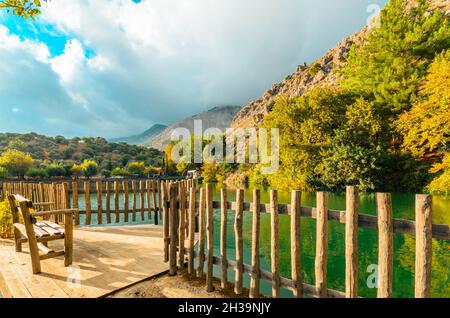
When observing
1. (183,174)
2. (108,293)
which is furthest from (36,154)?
(108,293)

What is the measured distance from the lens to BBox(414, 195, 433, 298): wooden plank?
2549 millimetres

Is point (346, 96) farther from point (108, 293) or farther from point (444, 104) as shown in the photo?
point (108, 293)

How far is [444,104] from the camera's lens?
17.8 metres

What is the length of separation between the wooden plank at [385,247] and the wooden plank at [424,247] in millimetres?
242

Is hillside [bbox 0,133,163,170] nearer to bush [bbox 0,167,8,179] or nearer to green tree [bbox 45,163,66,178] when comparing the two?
green tree [bbox 45,163,66,178]

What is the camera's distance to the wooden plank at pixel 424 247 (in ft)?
8.36

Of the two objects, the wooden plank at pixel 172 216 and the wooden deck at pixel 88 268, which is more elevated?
the wooden plank at pixel 172 216

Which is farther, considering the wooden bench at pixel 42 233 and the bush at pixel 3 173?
the bush at pixel 3 173

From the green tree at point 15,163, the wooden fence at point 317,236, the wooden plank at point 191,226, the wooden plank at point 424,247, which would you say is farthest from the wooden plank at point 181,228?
the green tree at point 15,163

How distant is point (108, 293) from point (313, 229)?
28.9ft

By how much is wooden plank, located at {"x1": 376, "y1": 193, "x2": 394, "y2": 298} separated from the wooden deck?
3786mm

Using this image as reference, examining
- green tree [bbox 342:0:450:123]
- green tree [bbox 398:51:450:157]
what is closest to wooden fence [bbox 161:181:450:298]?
green tree [bbox 398:51:450:157]

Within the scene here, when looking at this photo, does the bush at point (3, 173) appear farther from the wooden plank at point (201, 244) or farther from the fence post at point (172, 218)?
the wooden plank at point (201, 244)

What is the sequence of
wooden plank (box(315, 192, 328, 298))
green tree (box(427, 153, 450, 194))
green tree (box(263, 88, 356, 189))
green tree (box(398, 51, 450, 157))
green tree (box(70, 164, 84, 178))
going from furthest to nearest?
green tree (box(70, 164, 84, 178))
green tree (box(263, 88, 356, 189))
green tree (box(427, 153, 450, 194))
green tree (box(398, 51, 450, 157))
wooden plank (box(315, 192, 328, 298))
